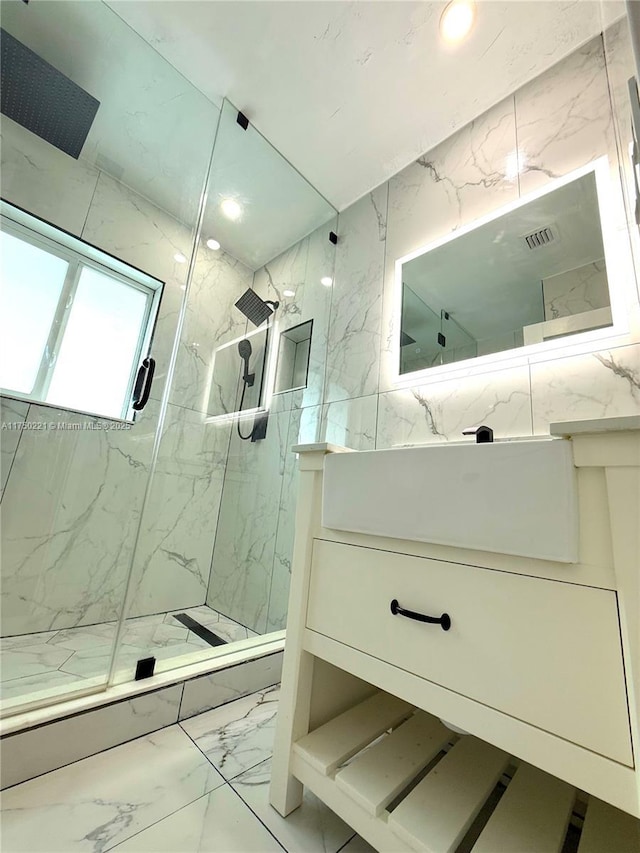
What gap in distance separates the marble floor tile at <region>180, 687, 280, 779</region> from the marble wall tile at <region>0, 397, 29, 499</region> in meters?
1.19

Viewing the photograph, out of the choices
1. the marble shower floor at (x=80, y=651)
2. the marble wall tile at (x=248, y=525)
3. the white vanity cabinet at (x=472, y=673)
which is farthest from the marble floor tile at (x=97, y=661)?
the marble wall tile at (x=248, y=525)

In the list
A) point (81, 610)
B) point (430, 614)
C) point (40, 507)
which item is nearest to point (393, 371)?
point (430, 614)

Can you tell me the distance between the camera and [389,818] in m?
0.55

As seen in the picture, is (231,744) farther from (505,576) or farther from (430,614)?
(505,576)

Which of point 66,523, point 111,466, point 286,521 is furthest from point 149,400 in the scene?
point 286,521

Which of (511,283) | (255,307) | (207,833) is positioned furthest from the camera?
(255,307)

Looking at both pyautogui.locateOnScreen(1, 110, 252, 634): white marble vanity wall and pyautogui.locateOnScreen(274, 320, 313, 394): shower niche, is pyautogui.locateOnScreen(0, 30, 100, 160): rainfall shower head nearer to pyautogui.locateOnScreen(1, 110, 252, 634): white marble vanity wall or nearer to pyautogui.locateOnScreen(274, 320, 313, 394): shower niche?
pyautogui.locateOnScreen(1, 110, 252, 634): white marble vanity wall

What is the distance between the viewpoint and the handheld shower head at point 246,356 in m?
2.15

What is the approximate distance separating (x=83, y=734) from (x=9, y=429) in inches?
46.3

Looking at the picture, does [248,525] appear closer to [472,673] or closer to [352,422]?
[352,422]

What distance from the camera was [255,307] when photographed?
2186 millimetres

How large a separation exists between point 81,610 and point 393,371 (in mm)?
1713

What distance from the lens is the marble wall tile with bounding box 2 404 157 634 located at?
1.36m

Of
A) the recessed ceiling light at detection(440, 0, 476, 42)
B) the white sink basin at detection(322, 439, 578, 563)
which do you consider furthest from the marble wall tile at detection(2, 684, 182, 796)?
the recessed ceiling light at detection(440, 0, 476, 42)
